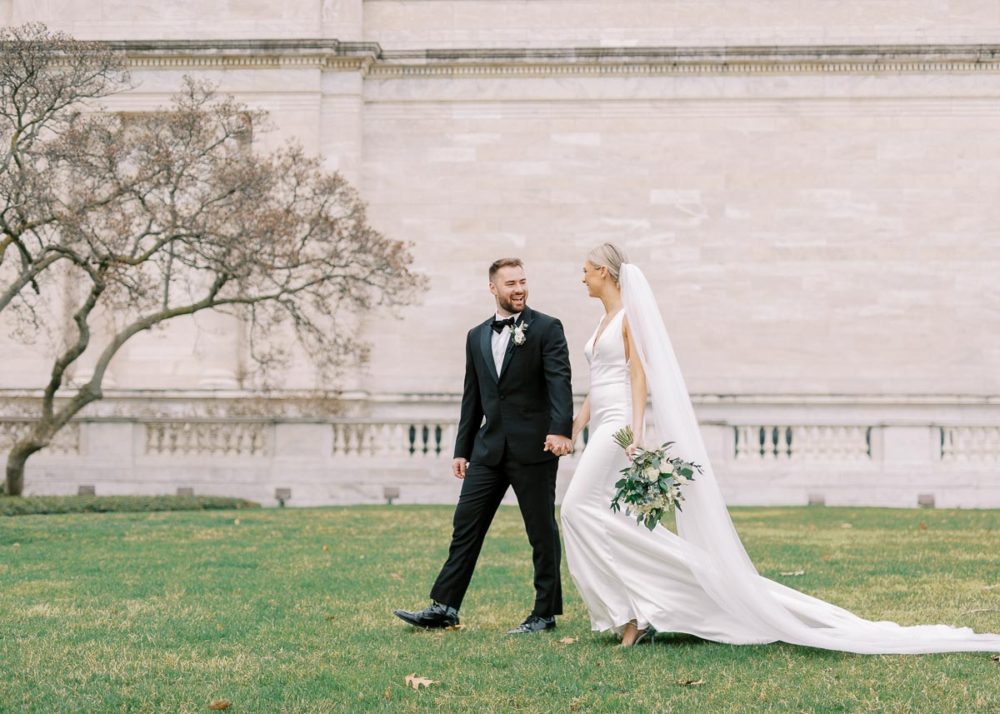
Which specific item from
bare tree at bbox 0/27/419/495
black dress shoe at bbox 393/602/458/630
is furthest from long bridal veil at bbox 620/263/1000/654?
bare tree at bbox 0/27/419/495

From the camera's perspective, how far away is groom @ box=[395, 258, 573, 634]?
8.95 meters

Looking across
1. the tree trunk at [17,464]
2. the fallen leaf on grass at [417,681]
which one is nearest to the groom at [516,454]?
the fallen leaf on grass at [417,681]

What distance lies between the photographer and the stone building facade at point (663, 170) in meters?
28.8

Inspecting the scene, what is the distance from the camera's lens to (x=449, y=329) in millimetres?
29328

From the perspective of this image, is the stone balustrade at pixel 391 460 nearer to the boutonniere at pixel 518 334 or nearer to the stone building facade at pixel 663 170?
the stone building facade at pixel 663 170

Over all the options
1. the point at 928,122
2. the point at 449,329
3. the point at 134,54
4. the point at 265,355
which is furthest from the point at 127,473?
the point at 928,122

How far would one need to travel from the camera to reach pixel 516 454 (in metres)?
8.98

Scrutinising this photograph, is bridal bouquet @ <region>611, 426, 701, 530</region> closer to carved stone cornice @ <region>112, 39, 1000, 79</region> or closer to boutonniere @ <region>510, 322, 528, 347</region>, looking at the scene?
boutonniere @ <region>510, 322, 528, 347</region>

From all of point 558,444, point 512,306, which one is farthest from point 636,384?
point 512,306

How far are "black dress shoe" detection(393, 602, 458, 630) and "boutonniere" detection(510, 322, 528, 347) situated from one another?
187 centimetres

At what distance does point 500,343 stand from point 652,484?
1684 millimetres

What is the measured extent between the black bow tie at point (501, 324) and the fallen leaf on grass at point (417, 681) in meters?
2.75

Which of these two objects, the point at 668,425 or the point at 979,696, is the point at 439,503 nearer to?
the point at 668,425

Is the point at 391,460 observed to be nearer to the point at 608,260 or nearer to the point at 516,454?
the point at 516,454
